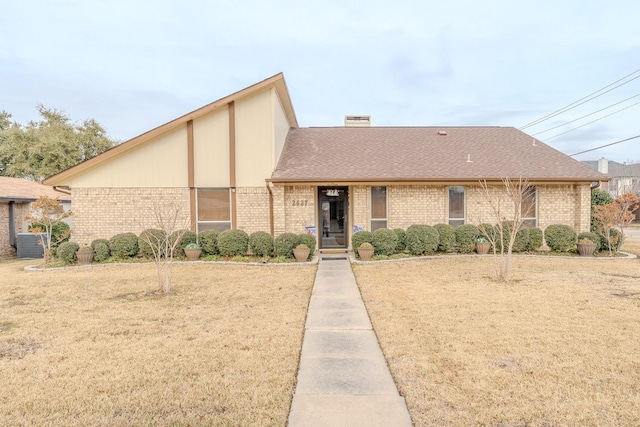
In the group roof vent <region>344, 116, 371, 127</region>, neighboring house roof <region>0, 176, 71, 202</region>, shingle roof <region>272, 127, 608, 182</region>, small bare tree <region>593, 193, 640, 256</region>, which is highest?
roof vent <region>344, 116, 371, 127</region>

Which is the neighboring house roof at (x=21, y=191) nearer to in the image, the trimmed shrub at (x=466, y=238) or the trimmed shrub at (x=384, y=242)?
the trimmed shrub at (x=384, y=242)

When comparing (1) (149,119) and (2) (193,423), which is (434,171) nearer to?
(2) (193,423)

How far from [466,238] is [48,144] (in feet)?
102

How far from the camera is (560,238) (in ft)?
38.8

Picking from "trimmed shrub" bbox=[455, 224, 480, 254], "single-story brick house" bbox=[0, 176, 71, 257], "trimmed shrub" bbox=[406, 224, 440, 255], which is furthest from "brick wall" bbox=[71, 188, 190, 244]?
"trimmed shrub" bbox=[455, 224, 480, 254]

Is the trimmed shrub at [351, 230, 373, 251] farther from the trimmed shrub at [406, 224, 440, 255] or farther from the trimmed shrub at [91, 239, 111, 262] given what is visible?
the trimmed shrub at [91, 239, 111, 262]

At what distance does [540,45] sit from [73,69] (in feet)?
88.3

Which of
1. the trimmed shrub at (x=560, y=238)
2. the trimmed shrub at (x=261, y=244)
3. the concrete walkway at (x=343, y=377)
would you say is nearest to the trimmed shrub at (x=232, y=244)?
the trimmed shrub at (x=261, y=244)

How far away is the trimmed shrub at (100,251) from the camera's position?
440 inches

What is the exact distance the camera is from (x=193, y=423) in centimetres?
280

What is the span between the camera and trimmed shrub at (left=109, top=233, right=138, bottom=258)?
11.3 m

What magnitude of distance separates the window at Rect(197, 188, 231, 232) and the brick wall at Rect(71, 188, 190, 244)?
0.48 meters

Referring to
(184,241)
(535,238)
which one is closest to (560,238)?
(535,238)

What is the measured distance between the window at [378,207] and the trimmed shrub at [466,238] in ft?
8.64
